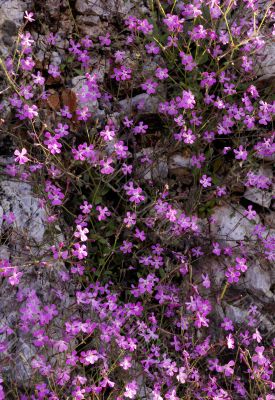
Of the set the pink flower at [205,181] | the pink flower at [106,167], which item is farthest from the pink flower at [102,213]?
the pink flower at [205,181]

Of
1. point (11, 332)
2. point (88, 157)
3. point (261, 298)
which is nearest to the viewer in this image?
point (11, 332)

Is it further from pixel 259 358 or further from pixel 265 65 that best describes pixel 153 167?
pixel 259 358

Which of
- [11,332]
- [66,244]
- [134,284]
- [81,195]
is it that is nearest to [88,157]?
[81,195]

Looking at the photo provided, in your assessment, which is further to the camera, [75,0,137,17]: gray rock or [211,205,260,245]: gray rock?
[75,0,137,17]: gray rock

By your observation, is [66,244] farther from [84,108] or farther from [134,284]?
[84,108]

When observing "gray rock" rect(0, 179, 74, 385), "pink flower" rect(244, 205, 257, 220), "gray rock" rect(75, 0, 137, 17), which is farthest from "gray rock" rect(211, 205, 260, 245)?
"gray rock" rect(75, 0, 137, 17)

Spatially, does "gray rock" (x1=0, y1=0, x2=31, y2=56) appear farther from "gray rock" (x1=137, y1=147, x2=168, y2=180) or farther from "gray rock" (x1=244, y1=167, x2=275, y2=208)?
"gray rock" (x1=244, y1=167, x2=275, y2=208)

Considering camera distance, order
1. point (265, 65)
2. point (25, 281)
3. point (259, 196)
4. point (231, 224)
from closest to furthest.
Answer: point (25, 281)
point (231, 224)
point (259, 196)
point (265, 65)

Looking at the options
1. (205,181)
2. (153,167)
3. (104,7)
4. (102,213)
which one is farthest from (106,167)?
(104,7)

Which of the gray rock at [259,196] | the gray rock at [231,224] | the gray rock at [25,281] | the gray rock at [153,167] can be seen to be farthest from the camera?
the gray rock at [259,196]

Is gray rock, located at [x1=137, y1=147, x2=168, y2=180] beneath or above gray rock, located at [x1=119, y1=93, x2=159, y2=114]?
beneath

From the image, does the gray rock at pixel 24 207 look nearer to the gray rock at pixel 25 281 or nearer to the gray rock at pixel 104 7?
the gray rock at pixel 25 281
